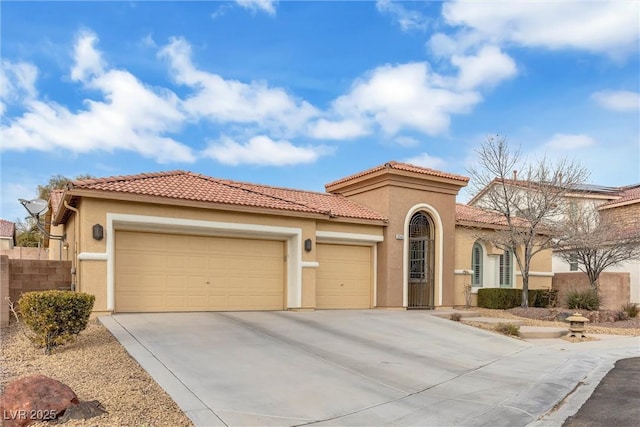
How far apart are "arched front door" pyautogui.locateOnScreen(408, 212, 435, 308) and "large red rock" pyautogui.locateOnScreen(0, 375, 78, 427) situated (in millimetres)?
15200

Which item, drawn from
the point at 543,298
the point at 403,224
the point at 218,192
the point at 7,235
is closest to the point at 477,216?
the point at 543,298

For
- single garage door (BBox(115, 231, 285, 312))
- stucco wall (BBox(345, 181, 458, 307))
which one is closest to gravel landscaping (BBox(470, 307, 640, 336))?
stucco wall (BBox(345, 181, 458, 307))

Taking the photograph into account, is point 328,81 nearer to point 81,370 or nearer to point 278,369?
point 278,369

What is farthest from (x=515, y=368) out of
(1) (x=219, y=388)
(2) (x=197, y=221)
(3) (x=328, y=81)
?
(3) (x=328, y=81)

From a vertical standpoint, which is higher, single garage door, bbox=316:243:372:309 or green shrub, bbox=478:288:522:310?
single garage door, bbox=316:243:372:309

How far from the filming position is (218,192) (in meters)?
16.0

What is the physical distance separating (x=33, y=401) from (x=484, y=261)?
20.1m

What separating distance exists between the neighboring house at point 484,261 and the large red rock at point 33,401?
690 inches

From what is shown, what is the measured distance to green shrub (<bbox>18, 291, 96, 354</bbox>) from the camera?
355 inches

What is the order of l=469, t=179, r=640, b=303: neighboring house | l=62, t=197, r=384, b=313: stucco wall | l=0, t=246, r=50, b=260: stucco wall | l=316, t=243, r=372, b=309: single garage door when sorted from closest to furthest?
l=62, t=197, r=384, b=313: stucco wall → l=316, t=243, r=372, b=309: single garage door → l=469, t=179, r=640, b=303: neighboring house → l=0, t=246, r=50, b=260: stucco wall

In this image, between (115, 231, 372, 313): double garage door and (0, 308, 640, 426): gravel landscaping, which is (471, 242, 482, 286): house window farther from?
(0, 308, 640, 426): gravel landscaping

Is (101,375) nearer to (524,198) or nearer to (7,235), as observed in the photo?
(524,198)

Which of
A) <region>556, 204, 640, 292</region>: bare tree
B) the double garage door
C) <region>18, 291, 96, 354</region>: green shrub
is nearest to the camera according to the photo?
<region>18, 291, 96, 354</region>: green shrub

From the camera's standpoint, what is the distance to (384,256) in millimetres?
19094
